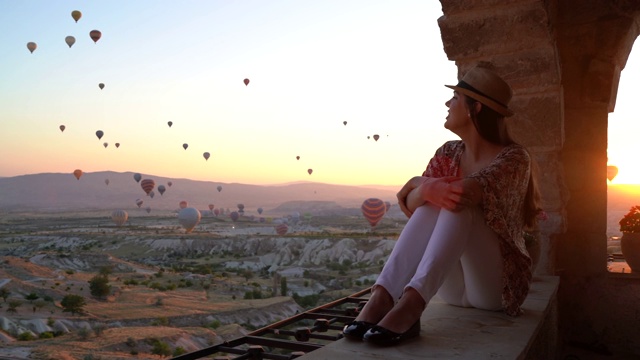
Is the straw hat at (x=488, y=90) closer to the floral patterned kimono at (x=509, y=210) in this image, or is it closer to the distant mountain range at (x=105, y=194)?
the floral patterned kimono at (x=509, y=210)

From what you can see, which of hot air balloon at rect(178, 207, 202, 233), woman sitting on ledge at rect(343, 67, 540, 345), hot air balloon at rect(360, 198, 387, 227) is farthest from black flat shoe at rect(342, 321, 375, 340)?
hot air balloon at rect(178, 207, 202, 233)

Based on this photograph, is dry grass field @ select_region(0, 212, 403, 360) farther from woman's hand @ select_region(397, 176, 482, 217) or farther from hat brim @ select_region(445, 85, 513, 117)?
hat brim @ select_region(445, 85, 513, 117)

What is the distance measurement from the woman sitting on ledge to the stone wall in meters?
0.91

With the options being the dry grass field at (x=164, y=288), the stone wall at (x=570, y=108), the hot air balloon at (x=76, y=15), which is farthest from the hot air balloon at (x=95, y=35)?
the stone wall at (x=570, y=108)

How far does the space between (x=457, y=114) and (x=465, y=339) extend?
33.0 inches

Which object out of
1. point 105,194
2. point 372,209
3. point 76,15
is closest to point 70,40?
point 76,15

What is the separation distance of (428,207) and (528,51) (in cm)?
167

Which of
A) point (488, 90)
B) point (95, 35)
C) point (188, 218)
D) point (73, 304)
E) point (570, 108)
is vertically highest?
point (95, 35)

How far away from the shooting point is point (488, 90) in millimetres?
2117

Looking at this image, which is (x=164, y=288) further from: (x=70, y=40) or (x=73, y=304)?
(x=70, y=40)

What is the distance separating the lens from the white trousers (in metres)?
1.79

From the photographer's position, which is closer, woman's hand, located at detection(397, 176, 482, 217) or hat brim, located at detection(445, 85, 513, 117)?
woman's hand, located at detection(397, 176, 482, 217)

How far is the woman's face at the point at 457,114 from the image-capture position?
7.16 ft

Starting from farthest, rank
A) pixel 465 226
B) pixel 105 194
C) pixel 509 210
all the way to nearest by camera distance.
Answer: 1. pixel 105 194
2. pixel 509 210
3. pixel 465 226
